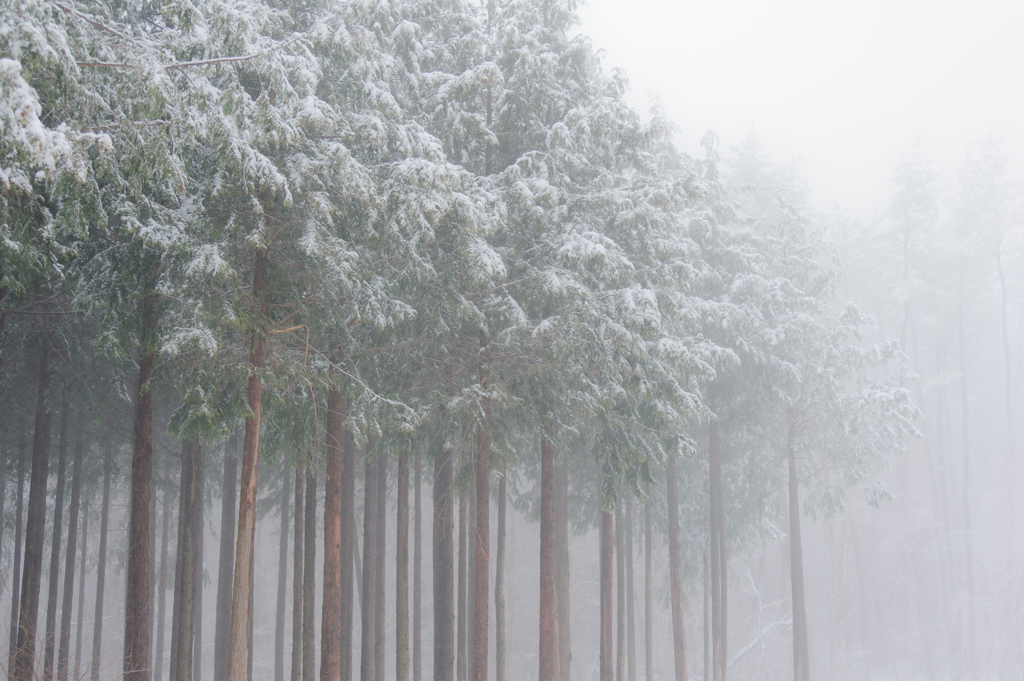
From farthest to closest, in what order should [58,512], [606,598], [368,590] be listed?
[58,512] → [606,598] → [368,590]

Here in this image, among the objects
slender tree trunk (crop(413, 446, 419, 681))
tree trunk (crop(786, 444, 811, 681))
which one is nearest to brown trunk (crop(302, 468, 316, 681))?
slender tree trunk (crop(413, 446, 419, 681))

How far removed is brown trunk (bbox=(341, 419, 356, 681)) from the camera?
50.1 ft

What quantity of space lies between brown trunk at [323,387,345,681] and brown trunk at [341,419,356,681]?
2.87m

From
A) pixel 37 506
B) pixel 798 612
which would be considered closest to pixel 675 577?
pixel 798 612

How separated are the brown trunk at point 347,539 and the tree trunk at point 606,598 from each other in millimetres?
5291

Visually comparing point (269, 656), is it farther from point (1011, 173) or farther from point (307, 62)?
point (1011, 173)

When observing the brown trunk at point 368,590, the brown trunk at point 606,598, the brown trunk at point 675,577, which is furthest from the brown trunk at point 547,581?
the brown trunk at point 675,577

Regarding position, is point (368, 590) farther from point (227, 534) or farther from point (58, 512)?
point (58, 512)

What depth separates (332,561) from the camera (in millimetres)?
11383

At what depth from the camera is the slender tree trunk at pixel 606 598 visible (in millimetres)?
16125

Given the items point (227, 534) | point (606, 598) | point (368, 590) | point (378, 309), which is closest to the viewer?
point (378, 309)

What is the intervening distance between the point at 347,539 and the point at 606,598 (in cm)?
619

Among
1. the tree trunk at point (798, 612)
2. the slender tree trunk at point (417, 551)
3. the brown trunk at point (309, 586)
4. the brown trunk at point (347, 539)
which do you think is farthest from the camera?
the tree trunk at point (798, 612)

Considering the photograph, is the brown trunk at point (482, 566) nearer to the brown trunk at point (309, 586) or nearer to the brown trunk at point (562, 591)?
the brown trunk at point (309, 586)
